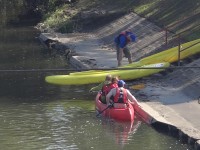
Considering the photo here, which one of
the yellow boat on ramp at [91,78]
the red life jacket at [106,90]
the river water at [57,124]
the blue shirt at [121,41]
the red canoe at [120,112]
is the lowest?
the river water at [57,124]

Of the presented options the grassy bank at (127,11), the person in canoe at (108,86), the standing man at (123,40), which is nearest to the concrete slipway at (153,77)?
the grassy bank at (127,11)

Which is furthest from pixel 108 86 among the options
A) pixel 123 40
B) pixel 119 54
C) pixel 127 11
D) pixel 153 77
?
pixel 127 11

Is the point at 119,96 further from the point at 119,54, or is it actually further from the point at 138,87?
the point at 119,54

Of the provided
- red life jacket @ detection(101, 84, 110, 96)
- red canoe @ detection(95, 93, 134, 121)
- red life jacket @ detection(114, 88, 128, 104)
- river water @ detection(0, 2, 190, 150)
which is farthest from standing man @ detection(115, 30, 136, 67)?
red life jacket @ detection(114, 88, 128, 104)

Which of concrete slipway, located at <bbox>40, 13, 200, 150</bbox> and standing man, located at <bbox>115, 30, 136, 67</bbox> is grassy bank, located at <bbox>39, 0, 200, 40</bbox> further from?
standing man, located at <bbox>115, 30, 136, 67</bbox>

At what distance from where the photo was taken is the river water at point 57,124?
19.0 metres

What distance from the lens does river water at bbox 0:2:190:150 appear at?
1897cm

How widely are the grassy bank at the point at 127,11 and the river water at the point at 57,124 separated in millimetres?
7931

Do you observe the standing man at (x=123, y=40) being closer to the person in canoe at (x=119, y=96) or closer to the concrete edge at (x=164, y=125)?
the concrete edge at (x=164, y=125)

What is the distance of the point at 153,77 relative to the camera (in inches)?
1060

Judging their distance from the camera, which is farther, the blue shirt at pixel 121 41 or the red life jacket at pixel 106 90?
the blue shirt at pixel 121 41

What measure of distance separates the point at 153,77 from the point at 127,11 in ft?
59.0

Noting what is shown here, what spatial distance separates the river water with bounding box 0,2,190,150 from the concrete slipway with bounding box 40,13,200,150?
47 centimetres

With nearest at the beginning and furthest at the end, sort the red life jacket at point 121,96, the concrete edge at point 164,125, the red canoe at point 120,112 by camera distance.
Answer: the concrete edge at point 164,125
the red canoe at point 120,112
the red life jacket at point 121,96
